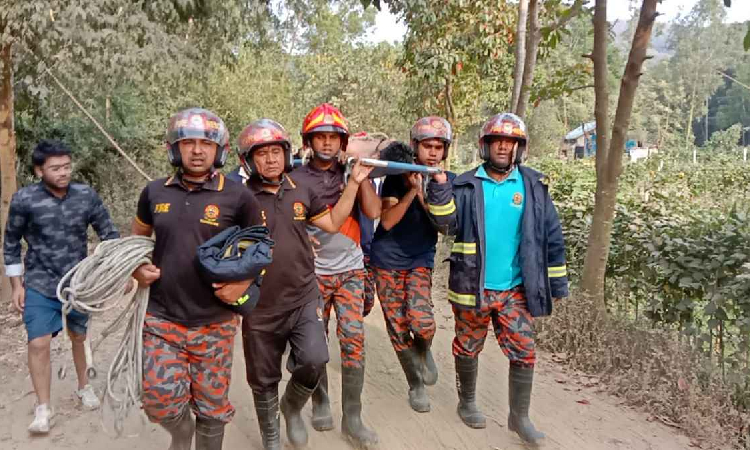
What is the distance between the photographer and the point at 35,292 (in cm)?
446

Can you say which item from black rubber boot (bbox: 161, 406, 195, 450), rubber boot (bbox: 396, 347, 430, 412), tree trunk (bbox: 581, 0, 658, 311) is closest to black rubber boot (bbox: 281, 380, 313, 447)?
black rubber boot (bbox: 161, 406, 195, 450)

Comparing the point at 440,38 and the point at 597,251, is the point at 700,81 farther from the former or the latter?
the point at 597,251

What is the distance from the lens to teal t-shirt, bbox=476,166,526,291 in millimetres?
4340

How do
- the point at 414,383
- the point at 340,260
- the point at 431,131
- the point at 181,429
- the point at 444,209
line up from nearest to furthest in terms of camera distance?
the point at 181,429, the point at 444,209, the point at 340,260, the point at 431,131, the point at 414,383

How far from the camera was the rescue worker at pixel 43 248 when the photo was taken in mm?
4398

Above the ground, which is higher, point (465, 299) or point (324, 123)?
point (324, 123)

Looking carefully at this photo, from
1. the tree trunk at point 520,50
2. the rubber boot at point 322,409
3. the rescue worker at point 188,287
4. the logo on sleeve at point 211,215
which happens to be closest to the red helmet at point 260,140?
the rescue worker at point 188,287

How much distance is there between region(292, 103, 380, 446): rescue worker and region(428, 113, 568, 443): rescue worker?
61 cm

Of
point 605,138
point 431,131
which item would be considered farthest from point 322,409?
point 605,138

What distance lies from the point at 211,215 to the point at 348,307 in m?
1.30

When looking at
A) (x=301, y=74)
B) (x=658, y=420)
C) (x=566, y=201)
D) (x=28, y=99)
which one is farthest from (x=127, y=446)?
(x=301, y=74)

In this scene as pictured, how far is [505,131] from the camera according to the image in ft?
14.0

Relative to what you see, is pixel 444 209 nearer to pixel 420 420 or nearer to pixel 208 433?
pixel 420 420

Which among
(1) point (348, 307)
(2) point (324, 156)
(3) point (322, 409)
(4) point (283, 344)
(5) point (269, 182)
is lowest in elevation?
(3) point (322, 409)
